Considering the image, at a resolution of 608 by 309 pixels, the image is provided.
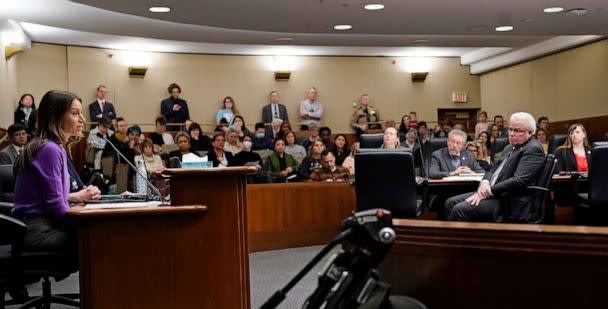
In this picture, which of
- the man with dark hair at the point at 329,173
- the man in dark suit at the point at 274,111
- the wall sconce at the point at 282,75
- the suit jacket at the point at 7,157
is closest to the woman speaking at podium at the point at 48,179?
the suit jacket at the point at 7,157

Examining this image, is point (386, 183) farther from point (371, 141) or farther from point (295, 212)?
point (371, 141)

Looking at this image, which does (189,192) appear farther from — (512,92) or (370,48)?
(512,92)

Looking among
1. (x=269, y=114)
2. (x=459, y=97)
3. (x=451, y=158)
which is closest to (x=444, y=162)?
(x=451, y=158)

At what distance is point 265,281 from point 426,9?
4.25m

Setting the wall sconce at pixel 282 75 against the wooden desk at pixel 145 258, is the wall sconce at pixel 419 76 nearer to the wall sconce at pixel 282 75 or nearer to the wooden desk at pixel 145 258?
the wall sconce at pixel 282 75

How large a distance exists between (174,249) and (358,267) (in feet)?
4.26

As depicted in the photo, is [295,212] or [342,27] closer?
[295,212]

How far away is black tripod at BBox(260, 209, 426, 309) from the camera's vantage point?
1539 mm

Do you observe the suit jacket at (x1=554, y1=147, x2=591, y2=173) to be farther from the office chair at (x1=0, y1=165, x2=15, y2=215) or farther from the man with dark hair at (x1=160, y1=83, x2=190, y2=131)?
the man with dark hair at (x1=160, y1=83, x2=190, y2=131)

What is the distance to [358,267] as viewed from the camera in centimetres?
156

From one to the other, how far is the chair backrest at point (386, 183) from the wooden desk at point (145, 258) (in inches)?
85.7

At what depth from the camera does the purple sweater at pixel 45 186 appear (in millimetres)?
2852

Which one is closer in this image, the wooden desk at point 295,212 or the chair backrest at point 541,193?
the chair backrest at point 541,193

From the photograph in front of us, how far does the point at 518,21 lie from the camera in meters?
8.77
